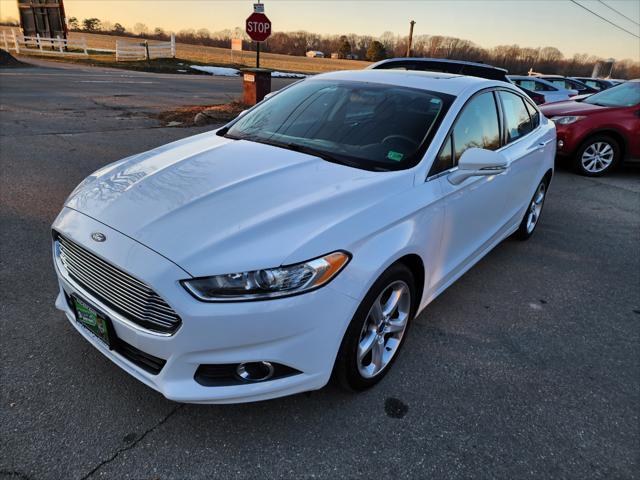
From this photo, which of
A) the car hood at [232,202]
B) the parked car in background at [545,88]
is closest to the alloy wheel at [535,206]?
the car hood at [232,202]

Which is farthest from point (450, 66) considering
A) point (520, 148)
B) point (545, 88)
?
point (545, 88)

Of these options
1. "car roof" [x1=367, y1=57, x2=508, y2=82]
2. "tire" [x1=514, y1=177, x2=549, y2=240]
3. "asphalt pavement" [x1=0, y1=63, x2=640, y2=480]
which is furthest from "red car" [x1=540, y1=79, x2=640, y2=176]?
"asphalt pavement" [x1=0, y1=63, x2=640, y2=480]

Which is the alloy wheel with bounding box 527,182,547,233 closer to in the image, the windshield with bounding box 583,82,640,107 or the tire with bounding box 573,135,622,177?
the tire with bounding box 573,135,622,177

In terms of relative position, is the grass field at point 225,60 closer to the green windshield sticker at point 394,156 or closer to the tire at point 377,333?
the green windshield sticker at point 394,156

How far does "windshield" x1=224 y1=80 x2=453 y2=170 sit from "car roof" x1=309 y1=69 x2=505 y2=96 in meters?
0.09

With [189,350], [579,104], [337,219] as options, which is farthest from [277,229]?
[579,104]

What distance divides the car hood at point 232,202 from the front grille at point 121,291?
18cm

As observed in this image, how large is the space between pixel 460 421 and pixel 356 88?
2.42m

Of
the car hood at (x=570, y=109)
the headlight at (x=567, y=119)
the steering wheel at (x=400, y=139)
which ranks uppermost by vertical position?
the steering wheel at (x=400, y=139)

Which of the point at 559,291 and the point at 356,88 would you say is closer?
the point at 356,88

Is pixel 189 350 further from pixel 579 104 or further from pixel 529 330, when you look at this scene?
pixel 579 104

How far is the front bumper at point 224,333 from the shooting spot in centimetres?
185

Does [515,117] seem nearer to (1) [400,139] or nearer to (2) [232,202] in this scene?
(1) [400,139]

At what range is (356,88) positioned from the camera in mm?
A: 3418
